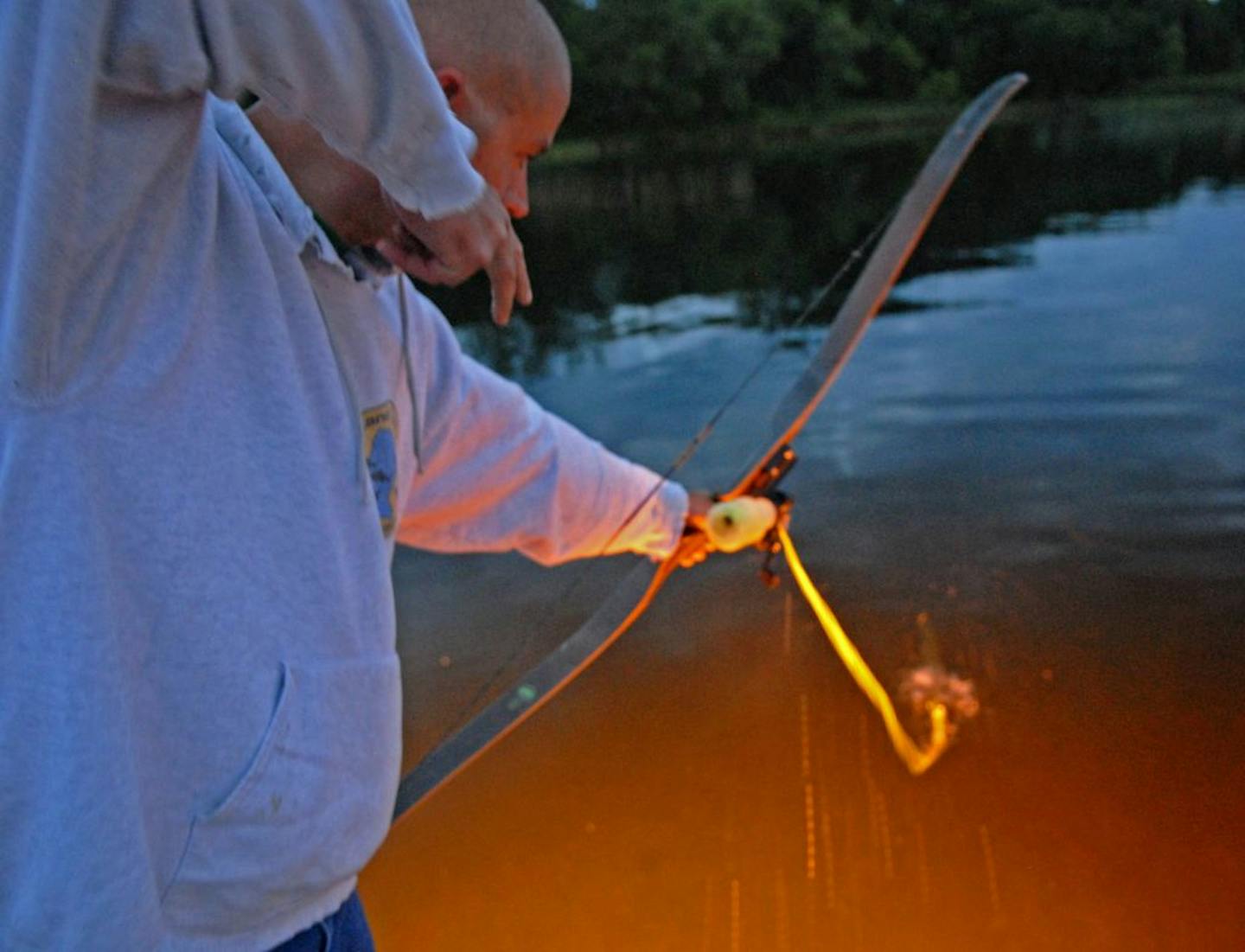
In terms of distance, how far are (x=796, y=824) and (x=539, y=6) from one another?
2.17 meters

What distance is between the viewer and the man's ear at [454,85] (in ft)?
3.66

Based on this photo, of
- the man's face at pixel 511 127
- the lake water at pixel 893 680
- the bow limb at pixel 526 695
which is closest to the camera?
the man's face at pixel 511 127

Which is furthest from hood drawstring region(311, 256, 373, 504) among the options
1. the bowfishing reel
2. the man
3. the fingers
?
the bowfishing reel

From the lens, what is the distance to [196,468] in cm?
87

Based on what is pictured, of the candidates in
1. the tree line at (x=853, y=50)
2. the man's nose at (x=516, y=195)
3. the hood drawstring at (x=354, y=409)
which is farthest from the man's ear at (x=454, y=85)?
the tree line at (x=853, y=50)

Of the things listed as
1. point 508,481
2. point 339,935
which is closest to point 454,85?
point 508,481

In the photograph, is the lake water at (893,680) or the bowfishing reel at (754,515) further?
the lake water at (893,680)

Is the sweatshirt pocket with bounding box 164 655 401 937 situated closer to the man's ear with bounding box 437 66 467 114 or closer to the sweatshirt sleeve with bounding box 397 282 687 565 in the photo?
the sweatshirt sleeve with bounding box 397 282 687 565

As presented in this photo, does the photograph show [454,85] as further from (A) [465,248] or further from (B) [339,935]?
(B) [339,935]

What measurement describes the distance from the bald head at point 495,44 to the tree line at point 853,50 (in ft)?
51.1

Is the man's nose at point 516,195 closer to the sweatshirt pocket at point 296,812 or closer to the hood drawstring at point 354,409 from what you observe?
the hood drawstring at point 354,409

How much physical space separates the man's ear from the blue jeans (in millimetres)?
817

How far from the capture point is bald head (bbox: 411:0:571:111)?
1112 mm

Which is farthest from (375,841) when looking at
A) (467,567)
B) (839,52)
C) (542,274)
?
(839,52)
